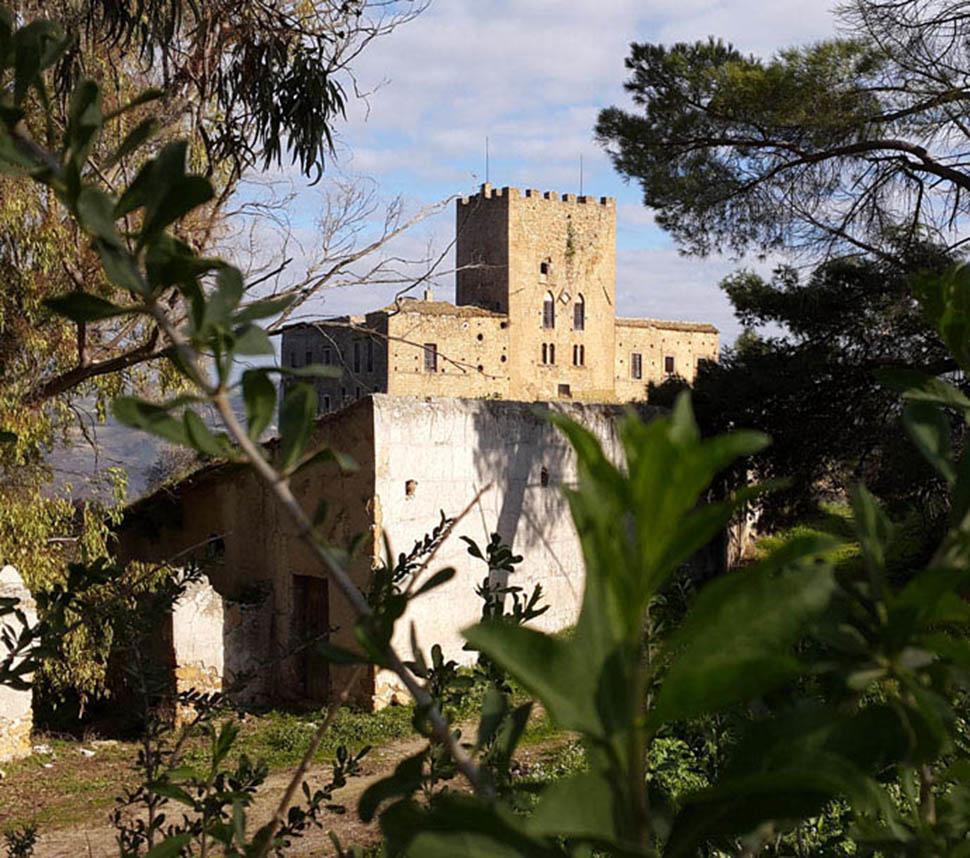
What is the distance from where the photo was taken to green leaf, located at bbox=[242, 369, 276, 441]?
0.57 metres

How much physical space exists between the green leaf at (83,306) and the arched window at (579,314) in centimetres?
3641

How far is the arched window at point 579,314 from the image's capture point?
36781 mm

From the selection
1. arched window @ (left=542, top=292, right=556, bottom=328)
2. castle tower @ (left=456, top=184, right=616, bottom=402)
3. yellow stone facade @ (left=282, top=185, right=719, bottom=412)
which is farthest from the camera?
arched window @ (left=542, top=292, right=556, bottom=328)

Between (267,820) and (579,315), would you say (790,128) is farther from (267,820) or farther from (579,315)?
(579,315)

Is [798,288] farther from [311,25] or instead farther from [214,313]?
[214,313]

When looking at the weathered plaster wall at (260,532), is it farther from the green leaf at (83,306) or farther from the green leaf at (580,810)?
the green leaf at (580,810)

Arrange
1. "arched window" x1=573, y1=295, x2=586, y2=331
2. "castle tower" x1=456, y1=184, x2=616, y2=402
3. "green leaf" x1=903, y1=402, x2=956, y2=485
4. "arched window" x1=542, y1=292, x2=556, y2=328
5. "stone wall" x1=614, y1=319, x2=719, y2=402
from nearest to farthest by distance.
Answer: "green leaf" x1=903, y1=402, x2=956, y2=485 → "castle tower" x1=456, y1=184, x2=616, y2=402 → "arched window" x1=542, y1=292, x2=556, y2=328 → "arched window" x1=573, y1=295, x2=586, y2=331 → "stone wall" x1=614, y1=319, x2=719, y2=402

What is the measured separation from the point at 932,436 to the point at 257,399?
14.7 inches

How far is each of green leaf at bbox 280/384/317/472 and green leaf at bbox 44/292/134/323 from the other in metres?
0.10

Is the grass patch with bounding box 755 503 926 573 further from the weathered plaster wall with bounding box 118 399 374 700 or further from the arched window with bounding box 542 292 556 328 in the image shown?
the arched window with bounding box 542 292 556 328

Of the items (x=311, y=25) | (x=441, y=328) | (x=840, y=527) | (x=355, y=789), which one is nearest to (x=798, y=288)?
(x=840, y=527)

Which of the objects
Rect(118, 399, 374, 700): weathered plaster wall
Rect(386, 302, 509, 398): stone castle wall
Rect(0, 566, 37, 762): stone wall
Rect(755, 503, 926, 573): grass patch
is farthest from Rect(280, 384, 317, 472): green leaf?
Rect(386, 302, 509, 398): stone castle wall

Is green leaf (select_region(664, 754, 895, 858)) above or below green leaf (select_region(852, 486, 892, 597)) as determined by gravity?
below

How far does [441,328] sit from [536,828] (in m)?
32.7
